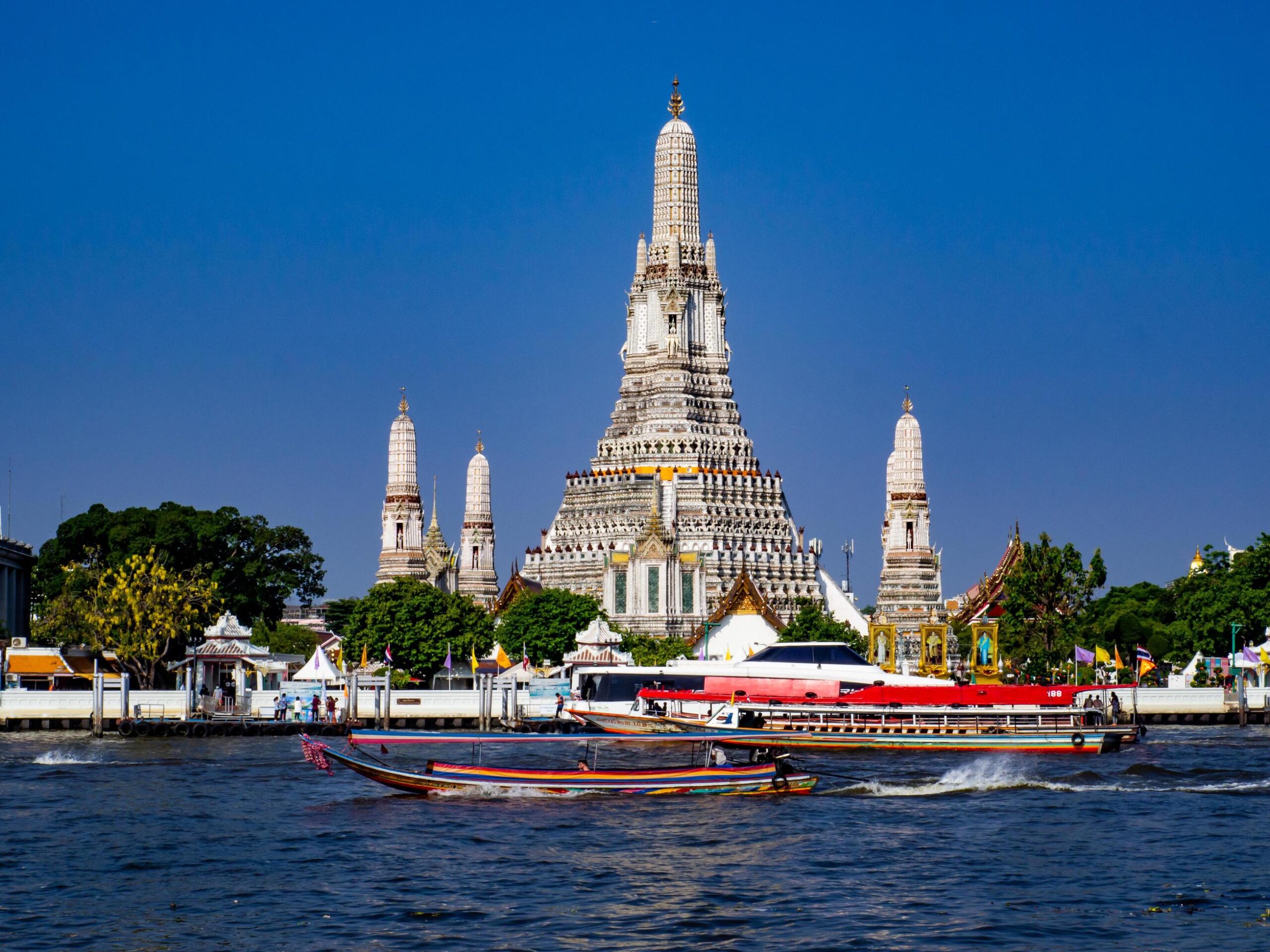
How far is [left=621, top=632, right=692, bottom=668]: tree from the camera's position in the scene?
344ft

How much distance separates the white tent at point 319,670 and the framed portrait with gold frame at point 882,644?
3820cm

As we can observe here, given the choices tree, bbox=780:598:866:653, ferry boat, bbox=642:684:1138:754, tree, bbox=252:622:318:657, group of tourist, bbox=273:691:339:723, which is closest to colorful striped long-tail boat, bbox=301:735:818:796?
ferry boat, bbox=642:684:1138:754

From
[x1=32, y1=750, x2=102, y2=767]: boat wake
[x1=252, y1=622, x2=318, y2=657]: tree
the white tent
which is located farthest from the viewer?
[x1=252, y1=622, x2=318, y2=657]: tree

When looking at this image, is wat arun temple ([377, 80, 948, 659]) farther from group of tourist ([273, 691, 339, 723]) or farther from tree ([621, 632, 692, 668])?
group of tourist ([273, 691, 339, 723])

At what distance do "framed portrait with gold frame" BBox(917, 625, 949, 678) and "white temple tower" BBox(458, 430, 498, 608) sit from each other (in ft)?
104

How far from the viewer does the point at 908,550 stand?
433 feet

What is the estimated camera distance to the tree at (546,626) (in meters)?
107

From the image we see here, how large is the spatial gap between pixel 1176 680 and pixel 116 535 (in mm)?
57731

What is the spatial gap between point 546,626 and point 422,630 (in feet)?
40.3

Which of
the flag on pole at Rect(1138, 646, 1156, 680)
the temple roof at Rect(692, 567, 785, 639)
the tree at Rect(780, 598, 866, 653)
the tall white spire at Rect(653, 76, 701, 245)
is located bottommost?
the flag on pole at Rect(1138, 646, 1156, 680)

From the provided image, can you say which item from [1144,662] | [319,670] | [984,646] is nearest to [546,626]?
[984,646]

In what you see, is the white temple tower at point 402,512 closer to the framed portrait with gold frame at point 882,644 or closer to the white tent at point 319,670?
the framed portrait with gold frame at point 882,644

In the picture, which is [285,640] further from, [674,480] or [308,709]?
[308,709]

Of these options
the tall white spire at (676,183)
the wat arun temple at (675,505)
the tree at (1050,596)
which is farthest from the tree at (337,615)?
the tree at (1050,596)
